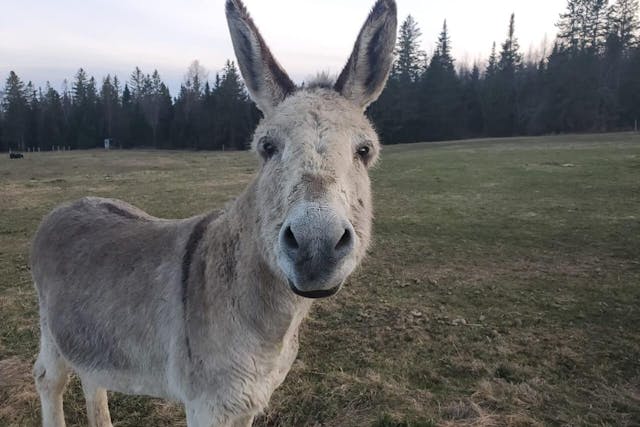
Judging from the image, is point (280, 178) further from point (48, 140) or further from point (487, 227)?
point (48, 140)

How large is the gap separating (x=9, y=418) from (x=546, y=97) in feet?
207

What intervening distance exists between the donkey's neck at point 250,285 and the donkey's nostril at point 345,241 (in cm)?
81

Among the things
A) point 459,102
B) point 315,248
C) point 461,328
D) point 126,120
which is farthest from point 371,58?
point 126,120

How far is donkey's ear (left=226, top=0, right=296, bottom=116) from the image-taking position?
9.30 feet

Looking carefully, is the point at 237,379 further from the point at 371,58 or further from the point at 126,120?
the point at 126,120

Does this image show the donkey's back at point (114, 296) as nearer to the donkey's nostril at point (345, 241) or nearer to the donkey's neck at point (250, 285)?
the donkey's neck at point (250, 285)

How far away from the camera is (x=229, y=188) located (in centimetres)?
2192

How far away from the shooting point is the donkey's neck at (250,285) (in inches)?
111

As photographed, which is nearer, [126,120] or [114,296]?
[114,296]

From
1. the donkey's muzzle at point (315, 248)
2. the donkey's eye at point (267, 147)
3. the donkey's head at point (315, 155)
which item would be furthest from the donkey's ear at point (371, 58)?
the donkey's muzzle at point (315, 248)

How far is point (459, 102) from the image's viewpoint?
61.7 meters

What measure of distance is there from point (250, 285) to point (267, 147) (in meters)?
0.89

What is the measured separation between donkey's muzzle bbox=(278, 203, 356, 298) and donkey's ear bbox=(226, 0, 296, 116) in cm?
118

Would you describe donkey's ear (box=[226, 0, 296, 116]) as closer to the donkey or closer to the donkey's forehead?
the donkey
